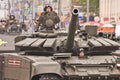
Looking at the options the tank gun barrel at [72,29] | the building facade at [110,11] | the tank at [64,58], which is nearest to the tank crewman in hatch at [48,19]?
the tank at [64,58]

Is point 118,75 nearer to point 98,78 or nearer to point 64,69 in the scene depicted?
point 98,78

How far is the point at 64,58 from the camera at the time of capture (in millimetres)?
12875

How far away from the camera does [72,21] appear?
12250 mm

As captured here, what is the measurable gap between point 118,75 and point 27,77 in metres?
2.07

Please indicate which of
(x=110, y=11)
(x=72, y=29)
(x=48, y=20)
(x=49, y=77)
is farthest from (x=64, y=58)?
(x=110, y=11)

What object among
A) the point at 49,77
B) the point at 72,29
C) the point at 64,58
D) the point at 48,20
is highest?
the point at 48,20

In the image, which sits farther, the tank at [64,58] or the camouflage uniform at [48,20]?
the camouflage uniform at [48,20]

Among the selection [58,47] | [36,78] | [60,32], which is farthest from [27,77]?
[60,32]

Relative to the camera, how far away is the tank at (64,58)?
12297 millimetres

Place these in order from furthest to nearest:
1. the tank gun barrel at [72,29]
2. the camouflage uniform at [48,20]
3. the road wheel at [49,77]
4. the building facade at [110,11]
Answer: the building facade at [110,11] → the camouflage uniform at [48,20] → the road wheel at [49,77] → the tank gun barrel at [72,29]

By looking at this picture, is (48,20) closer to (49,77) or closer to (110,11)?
(49,77)

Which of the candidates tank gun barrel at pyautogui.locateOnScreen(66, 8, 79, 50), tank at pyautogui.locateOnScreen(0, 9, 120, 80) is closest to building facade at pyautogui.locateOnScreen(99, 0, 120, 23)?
tank at pyautogui.locateOnScreen(0, 9, 120, 80)

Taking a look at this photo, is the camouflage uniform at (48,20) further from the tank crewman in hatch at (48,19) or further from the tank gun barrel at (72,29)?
the tank gun barrel at (72,29)

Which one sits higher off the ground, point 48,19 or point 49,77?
point 48,19
